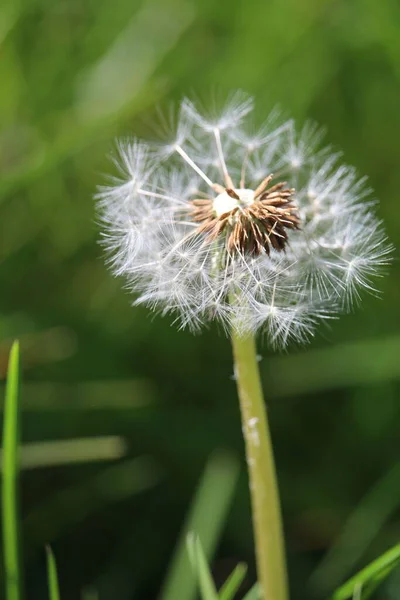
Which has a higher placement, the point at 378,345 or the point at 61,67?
the point at 61,67

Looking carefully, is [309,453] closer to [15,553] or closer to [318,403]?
[318,403]

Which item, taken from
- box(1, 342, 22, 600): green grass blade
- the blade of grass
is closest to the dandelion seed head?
box(1, 342, 22, 600): green grass blade

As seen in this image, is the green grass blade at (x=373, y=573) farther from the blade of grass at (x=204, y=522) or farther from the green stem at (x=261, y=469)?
the blade of grass at (x=204, y=522)

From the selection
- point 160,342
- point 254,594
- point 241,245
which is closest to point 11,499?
point 254,594

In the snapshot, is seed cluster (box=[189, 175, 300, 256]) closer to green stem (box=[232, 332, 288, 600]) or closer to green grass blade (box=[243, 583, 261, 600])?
green stem (box=[232, 332, 288, 600])

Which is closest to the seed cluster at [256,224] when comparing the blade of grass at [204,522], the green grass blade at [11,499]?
the green grass blade at [11,499]

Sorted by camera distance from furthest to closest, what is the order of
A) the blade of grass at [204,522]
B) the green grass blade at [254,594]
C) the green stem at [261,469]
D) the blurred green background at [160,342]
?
1. the blurred green background at [160,342]
2. the blade of grass at [204,522]
3. the green grass blade at [254,594]
4. the green stem at [261,469]

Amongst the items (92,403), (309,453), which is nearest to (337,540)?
(309,453)
